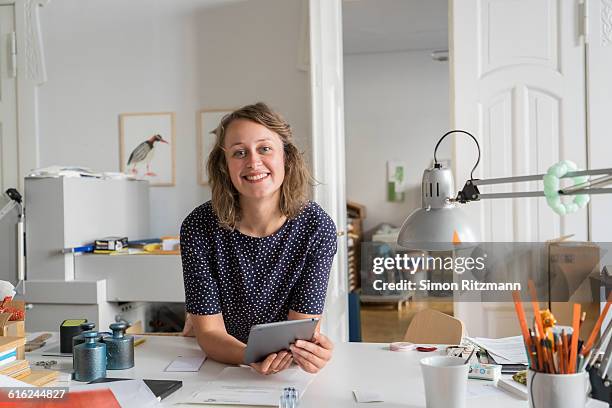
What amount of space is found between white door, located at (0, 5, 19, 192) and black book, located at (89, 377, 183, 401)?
312 centimetres

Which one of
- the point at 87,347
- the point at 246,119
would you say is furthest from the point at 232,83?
the point at 87,347

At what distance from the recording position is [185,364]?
1706 mm

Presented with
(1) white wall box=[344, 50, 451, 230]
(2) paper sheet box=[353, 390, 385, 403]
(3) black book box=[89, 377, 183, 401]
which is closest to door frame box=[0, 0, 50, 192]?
(3) black book box=[89, 377, 183, 401]

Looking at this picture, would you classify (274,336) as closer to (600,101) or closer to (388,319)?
(600,101)

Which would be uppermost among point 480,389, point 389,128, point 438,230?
point 389,128

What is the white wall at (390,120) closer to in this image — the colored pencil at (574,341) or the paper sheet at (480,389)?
the paper sheet at (480,389)

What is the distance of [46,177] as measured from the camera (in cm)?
339

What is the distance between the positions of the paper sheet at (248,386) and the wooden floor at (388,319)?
3598 millimetres

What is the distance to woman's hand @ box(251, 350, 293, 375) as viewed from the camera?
155 cm

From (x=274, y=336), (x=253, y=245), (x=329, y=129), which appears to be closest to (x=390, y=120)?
(x=329, y=129)

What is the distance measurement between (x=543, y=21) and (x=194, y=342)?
2.44 metres

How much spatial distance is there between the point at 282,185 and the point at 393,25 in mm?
4665

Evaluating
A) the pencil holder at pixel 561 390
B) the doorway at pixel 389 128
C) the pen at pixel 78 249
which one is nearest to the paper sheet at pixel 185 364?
the pencil holder at pixel 561 390

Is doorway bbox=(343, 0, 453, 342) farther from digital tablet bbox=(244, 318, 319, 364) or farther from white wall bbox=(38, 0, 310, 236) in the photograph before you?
digital tablet bbox=(244, 318, 319, 364)
